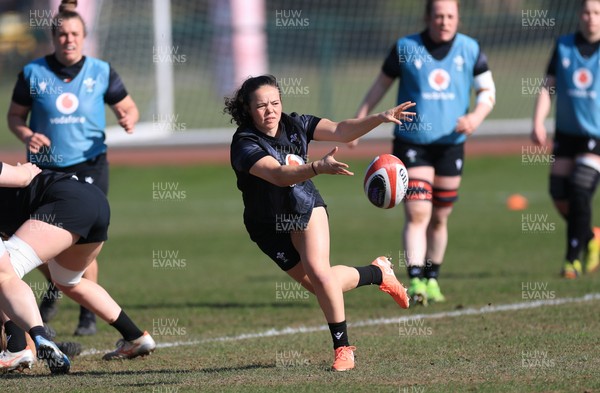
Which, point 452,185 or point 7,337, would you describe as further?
point 452,185

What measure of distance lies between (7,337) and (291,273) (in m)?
1.79

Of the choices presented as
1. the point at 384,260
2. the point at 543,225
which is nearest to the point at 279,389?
the point at 384,260

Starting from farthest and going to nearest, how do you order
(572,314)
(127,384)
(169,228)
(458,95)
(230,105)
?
(169,228) → (458,95) → (572,314) → (230,105) → (127,384)

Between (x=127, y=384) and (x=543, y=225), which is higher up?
(x=127, y=384)

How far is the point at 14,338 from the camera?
6.48 meters

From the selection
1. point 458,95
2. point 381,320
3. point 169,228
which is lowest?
point 169,228

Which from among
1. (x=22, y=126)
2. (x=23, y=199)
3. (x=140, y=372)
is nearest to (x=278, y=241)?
(x=140, y=372)

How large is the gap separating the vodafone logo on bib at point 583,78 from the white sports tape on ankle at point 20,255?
5.85 m

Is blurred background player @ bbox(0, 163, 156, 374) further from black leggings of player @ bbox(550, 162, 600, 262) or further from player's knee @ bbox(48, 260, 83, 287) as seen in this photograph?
black leggings of player @ bbox(550, 162, 600, 262)

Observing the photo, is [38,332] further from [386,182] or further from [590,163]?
[590,163]

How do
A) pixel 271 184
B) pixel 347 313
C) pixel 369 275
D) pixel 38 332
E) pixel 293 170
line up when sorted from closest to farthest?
pixel 293 170 → pixel 38 332 → pixel 271 184 → pixel 369 275 → pixel 347 313

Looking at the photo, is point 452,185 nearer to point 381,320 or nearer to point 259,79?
point 381,320

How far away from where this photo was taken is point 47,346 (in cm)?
591

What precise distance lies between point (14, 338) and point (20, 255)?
0.65 m
